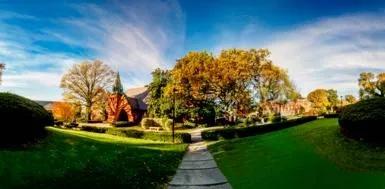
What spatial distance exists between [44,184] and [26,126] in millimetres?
6048

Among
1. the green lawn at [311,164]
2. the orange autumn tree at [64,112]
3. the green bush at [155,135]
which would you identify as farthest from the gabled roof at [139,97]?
the green lawn at [311,164]

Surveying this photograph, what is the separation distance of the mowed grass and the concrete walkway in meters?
0.59

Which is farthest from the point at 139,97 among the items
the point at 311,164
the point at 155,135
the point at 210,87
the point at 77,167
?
the point at 311,164

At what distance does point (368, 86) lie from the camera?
77.7 meters

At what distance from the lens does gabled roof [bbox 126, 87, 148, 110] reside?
7744cm

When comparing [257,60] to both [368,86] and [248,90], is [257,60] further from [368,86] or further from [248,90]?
[368,86]

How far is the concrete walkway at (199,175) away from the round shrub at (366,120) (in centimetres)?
796

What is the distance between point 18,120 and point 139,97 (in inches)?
2762

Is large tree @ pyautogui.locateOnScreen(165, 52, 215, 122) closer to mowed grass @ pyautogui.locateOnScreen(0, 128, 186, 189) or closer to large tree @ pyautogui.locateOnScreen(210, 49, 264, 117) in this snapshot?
large tree @ pyautogui.locateOnScreen(210, 49, 264, 117)

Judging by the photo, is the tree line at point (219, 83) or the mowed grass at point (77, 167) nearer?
the mowed grass at point (77, 167)

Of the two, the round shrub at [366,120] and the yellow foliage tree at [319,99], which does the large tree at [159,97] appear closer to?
the yellow foliage tree at [319,99]

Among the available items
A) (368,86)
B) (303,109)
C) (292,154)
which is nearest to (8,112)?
(292,154)

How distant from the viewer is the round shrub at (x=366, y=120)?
1750cm

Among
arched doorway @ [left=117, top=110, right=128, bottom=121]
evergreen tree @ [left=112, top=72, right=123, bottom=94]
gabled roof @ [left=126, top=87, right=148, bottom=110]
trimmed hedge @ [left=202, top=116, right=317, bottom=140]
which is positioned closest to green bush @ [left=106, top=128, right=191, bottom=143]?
trimmed hedge @ [left=202, top=116, right=317, bottom=140]
